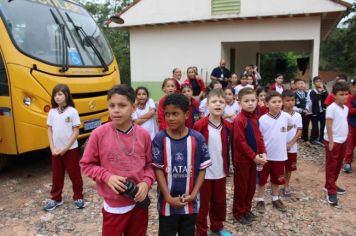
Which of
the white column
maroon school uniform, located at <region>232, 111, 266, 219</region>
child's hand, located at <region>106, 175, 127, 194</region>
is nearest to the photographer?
child's hand, located at <region>106, 175, 127, 194</region>

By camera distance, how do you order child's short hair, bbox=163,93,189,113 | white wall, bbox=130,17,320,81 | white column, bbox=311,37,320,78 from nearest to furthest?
child's short hair, bbox=163,93,189,113, white column, bbox=311,37,320,78, white wall, bbox=130,17,320,81

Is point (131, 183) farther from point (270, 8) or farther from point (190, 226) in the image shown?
point (270, 8)

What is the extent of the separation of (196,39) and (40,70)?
7.93m

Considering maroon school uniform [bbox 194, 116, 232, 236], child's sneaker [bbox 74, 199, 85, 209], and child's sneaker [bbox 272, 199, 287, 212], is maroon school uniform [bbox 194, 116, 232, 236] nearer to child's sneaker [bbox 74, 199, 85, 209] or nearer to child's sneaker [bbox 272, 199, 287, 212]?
child's sneaker [bbox 272, 199, 287, 212]

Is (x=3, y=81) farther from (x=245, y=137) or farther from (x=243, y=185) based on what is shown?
(x=243, y=185)

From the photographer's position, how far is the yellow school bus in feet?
15.2

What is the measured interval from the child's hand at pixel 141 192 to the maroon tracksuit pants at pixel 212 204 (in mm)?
1021

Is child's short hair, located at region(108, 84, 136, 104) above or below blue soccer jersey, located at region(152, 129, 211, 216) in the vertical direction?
above

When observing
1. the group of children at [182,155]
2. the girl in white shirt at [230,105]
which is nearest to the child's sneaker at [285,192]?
the group of children at [182,155]

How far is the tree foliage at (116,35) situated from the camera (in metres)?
22.5

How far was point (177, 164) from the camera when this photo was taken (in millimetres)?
2594

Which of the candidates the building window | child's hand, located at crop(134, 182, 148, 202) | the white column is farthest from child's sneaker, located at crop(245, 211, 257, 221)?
the building window

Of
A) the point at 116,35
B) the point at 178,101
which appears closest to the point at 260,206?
the point at 178,101

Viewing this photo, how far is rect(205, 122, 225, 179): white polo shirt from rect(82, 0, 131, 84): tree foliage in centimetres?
1882
